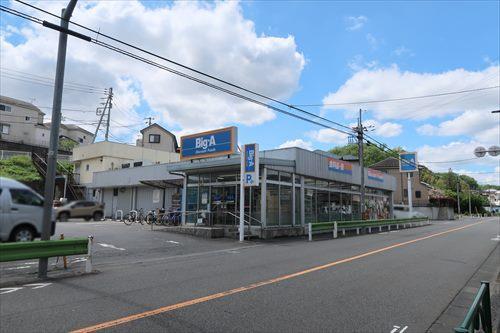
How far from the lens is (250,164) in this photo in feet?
69.9

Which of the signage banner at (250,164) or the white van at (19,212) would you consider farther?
the signage banner at (250,164)

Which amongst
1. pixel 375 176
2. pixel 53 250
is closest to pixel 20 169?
pixel 53 250

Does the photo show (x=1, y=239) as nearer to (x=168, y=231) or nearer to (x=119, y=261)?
(x=119, y=261)

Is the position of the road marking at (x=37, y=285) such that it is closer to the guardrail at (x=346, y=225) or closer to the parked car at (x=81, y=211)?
the parked car at (x=81, y=211)

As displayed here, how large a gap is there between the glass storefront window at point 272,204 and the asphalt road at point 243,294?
360 inches

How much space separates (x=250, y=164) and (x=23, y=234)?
2022cm

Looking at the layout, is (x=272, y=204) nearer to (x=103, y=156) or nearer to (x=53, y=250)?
(x=53, y=250)

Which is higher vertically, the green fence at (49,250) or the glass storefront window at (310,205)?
the glass storefront window at (310,205)

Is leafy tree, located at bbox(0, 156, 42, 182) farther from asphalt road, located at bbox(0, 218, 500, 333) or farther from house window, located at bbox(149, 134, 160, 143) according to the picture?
asphalt road, located at bbox(0, 218, 500, 333)

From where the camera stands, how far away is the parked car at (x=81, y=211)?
49.3 inches

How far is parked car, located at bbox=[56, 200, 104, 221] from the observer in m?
1.25

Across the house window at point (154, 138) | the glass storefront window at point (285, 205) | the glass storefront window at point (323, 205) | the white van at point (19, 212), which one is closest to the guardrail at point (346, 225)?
the glass storefront window at point (285, 205)

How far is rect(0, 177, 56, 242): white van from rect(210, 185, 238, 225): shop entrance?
23.7 meters

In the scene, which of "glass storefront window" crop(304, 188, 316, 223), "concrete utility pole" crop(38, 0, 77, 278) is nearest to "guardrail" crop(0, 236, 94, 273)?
"concrete utility pole" crop(38, 0, 77, 278)
